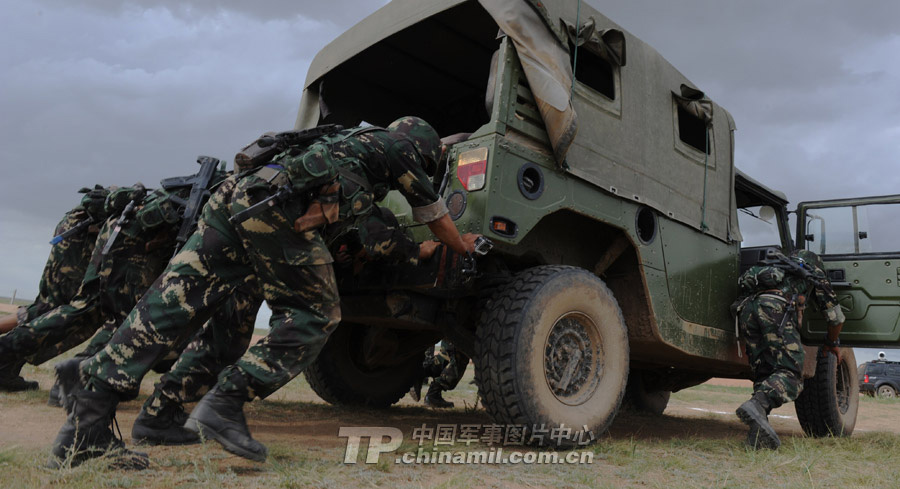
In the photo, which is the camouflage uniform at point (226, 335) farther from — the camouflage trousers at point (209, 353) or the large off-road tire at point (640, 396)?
the large off-road tire at point (640, 396)

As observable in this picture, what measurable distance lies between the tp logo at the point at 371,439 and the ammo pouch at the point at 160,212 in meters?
1.87

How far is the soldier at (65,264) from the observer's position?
5254 millimetres

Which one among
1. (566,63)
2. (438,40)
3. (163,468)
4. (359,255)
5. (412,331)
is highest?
(438,40)

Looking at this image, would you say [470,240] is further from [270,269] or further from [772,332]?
[772,332]

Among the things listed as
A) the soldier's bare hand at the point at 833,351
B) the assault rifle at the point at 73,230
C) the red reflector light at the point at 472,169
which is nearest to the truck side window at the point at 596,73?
the red reflector light at the point at 472,169

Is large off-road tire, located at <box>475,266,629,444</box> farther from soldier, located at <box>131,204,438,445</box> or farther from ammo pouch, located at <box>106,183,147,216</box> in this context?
ammo pouch, located at <box>106,183,147,216</box>

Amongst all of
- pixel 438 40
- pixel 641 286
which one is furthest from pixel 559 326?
pixel 438 40

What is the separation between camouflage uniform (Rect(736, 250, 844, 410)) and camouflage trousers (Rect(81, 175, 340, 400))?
3516 millimetres

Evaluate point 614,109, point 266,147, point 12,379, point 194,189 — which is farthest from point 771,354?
point 12,379

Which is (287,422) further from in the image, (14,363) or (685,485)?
(685,485)

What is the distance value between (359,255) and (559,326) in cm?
119

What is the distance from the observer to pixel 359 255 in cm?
380

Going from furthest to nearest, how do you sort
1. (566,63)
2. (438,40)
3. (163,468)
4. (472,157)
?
(438,40) → (566,63) → (472,157) → (163,468)

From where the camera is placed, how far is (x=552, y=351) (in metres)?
3.73
